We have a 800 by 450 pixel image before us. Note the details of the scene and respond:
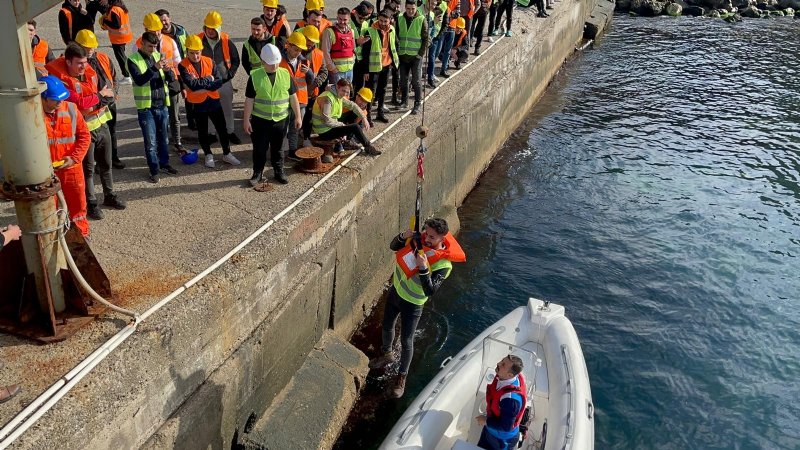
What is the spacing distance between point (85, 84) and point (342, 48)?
3.55 meters

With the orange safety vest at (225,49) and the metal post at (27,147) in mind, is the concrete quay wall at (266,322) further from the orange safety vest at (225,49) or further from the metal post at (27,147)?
the orange safety vest at (225,49)

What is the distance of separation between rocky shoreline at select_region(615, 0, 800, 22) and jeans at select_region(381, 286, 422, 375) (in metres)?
25.7

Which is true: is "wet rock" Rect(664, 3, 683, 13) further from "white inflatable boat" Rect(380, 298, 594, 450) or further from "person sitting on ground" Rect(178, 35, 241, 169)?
"person sitting on ground" Rect(178, 35, 241, 169)

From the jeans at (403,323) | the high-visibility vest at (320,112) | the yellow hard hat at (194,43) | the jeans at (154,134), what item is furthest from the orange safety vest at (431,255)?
the yellow hard hat at (194,43)

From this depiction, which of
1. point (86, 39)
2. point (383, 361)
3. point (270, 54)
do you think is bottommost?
point (383, 361)

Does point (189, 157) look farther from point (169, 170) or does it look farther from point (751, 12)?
point (751, 12)

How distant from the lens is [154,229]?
6.54 meters

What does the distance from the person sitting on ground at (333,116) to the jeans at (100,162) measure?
244 centimetres

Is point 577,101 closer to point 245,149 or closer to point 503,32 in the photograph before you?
point 503,32

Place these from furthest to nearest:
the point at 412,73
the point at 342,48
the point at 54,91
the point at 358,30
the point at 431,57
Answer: the point at 431,57, the point at 412,73, the point at 358,30, the point at 342,48, the point at 54,91

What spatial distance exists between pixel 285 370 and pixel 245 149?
3.25m

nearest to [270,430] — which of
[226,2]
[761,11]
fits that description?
[226,2]

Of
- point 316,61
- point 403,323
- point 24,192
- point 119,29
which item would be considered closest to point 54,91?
point 24,192

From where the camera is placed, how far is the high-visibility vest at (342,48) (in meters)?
9.00
